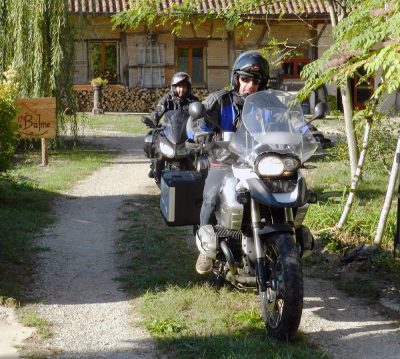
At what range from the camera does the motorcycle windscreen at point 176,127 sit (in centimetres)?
923

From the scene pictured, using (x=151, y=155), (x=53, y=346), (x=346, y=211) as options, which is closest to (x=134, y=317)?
(x=53, y=346)

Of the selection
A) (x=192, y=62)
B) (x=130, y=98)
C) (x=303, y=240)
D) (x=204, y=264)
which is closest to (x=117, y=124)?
(x=130, y=98)

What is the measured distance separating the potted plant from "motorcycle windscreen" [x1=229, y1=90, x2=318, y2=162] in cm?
1969

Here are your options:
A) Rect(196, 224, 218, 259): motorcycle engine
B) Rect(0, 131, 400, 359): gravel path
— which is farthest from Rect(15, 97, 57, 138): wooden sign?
Rect(196, 224, 218, 259): motorcycle engine

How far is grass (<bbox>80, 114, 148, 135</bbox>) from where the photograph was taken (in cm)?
1994

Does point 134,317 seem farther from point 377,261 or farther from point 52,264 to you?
point 377,261

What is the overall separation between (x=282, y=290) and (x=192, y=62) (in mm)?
22057

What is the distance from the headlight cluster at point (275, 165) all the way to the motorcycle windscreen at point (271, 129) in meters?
0.11

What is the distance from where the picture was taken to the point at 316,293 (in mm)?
6195

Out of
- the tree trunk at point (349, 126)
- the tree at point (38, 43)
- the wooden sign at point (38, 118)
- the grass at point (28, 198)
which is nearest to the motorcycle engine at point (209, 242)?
the grass at point (28, 198)

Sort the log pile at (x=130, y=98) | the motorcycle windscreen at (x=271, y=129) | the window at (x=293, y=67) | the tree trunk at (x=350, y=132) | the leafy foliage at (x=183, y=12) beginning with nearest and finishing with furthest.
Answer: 1. the motorcycle windscreen at (x=271, y=129)
2. the tree trunk at (x=350, y=132)
3. the leafy foliage at (x=183, y=12)
4. the log pile at (x=130, y=98)
5. the window at (x=293, y=67)

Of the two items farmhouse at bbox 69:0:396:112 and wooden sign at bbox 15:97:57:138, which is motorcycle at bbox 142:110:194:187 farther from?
farmhouse at bbox 69:0:396:112

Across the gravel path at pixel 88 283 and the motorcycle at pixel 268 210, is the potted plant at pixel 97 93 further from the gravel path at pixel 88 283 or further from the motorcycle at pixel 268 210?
the motorcycle at pixel 268 210

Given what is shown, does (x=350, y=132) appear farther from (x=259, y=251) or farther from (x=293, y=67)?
(x=293, y=67)
